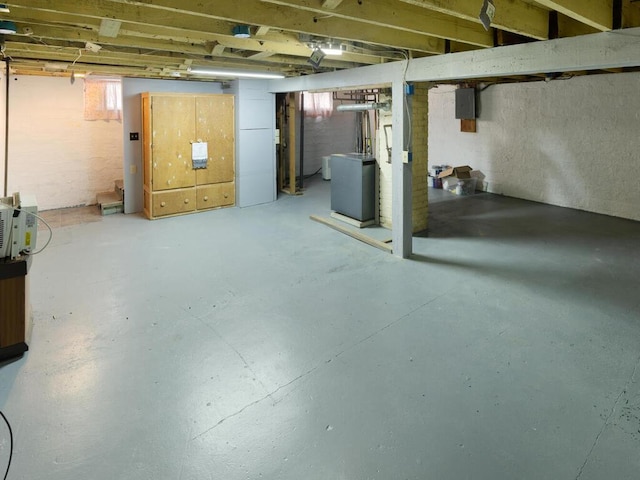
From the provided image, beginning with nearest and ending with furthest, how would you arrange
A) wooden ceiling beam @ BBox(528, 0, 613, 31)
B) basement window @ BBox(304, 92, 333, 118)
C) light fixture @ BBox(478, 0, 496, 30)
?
1. light fixture @ BBox(478, 0, 496, 30)
2. wooden ceiling beam @ BBox(528, 0, 613, 31)
3. basement window @ BBox(304, 92, 333, 118)

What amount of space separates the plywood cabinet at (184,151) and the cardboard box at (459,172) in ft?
14.8

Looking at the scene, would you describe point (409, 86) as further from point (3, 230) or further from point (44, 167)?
point (44, 167)

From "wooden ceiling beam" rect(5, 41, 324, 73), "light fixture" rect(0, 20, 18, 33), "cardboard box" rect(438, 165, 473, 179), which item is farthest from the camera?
"cardboard box" rect(438, 165, 473, 179)

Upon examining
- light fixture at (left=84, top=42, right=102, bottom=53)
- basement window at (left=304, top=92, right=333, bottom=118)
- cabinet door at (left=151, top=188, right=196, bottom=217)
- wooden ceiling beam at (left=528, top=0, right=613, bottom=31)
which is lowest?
cabinet door at (left=151, top=188, right=196, bottom=217)

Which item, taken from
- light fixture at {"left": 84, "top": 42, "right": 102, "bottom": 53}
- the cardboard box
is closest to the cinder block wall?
the cardboard box

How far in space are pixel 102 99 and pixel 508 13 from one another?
6989 millimetres

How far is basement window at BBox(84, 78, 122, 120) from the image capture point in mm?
7391

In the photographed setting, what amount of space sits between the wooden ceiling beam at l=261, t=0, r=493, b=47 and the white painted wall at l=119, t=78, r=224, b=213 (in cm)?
463

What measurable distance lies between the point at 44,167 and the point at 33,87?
4.20 ft

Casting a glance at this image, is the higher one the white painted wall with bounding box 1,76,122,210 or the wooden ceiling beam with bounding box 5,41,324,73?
the wooden ceiling beam with bounding box 5,41,324,73

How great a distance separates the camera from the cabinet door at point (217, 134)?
6977mm

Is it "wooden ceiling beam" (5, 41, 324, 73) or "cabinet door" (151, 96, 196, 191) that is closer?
"wooden ceiling beam" (5, 41, 324, 73)

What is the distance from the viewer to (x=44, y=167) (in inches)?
283

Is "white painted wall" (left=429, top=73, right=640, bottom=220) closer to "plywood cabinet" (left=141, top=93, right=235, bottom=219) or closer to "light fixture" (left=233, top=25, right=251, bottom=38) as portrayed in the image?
"plywood cabinet" (left=141, top=93, right=235, bottom=219)
